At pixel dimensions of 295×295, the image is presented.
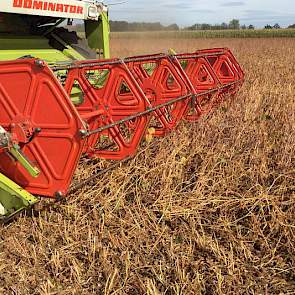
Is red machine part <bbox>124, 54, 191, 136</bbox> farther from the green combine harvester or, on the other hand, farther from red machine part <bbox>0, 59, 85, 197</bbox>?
red machine part <bbox>0, 59, 85, 197</bbox>

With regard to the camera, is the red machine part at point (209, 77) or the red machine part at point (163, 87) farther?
the red machine part at point (209, 77)

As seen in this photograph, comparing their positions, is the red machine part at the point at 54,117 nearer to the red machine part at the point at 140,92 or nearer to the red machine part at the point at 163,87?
the red machine part at the point at 140,92

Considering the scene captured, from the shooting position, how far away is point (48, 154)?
2.32 m

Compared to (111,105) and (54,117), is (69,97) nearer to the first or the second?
(54,117)

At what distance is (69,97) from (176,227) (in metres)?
0.94

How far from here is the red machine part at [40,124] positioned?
223 centimetres

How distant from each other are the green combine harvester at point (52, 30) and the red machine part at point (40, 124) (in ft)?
3.38

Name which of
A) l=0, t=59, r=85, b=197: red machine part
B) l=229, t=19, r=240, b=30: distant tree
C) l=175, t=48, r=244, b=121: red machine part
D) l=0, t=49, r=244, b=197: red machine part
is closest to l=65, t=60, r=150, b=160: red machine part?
l=0, t=49, r=244, b=197: red machine part

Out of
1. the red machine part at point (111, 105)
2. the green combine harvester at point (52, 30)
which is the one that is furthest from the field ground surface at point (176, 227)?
the green combine harvester at point (52, 30)

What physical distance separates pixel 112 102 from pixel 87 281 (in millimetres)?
1502

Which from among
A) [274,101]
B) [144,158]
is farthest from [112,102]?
[274,101]

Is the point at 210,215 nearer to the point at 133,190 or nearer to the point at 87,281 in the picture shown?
the point at 133,190

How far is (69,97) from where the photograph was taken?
7.63 feet

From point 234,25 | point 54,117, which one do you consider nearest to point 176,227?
point 54,117
